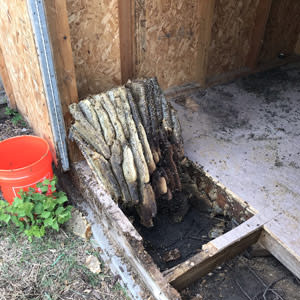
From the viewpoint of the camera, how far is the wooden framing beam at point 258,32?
4.80m

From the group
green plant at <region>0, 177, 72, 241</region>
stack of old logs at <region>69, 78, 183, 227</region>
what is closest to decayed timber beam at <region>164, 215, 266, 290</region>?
stack of old logs at <region>69, 78, 183, 227</region>

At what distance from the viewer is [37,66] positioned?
2.75m

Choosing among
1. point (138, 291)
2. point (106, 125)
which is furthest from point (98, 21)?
point (138, 291)

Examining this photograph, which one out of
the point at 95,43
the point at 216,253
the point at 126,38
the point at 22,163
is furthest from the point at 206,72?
the point at 216,253

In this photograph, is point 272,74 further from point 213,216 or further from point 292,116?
point 213,216

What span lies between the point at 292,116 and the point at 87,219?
299 cm

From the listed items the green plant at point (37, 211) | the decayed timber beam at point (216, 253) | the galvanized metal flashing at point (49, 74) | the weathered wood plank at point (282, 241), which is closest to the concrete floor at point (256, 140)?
the weathered wood plank at point (282, 241)

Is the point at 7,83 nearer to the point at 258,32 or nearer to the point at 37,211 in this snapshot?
the point at 37,211

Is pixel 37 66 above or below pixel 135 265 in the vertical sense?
above

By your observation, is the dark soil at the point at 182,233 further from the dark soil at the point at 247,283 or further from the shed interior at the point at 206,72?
the shed interior at the point at 206,72

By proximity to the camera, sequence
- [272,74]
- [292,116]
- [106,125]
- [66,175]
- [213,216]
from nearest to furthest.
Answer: [106,125] < [213,216] < [66,175] < [292,116] < [272,74]

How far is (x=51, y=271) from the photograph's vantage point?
2.75 metres

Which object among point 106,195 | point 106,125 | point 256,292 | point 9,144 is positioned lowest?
point 256,292

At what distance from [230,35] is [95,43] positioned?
2.53 m
